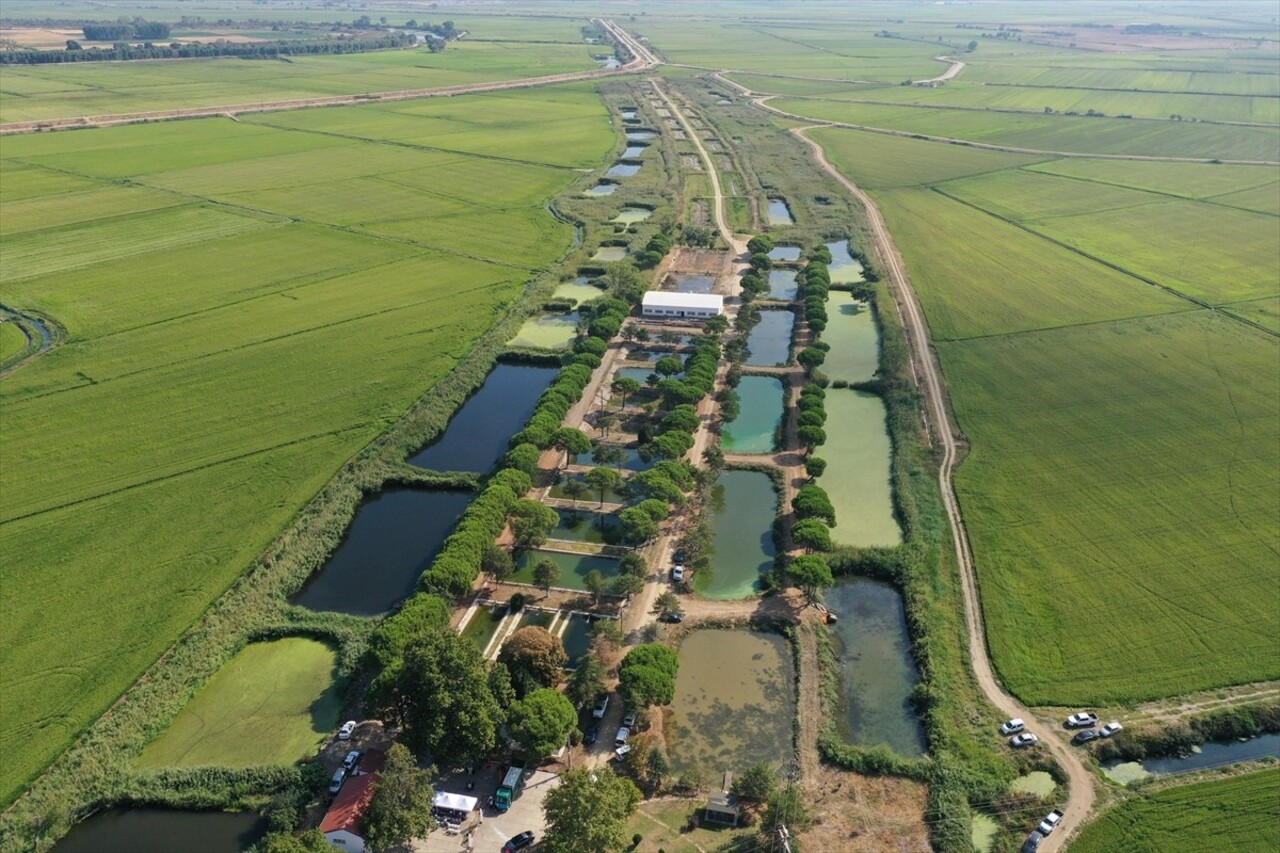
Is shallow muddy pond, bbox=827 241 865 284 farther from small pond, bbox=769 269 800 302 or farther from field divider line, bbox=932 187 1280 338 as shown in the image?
field divider line, bbox=932 187 1280 338

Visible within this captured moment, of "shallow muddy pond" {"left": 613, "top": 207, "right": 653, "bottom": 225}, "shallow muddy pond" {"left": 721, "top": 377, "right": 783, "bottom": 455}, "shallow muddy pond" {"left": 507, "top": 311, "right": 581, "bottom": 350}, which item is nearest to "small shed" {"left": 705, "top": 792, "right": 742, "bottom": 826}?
"shallow muddy pond" {"left": 721, "top": 377, "right": 783, "bottom": 455}

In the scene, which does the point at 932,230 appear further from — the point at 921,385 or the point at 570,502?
the point at 570,502

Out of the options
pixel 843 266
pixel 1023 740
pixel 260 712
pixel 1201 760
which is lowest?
pixel 260 712

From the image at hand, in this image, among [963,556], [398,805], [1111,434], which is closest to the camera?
[398,805]

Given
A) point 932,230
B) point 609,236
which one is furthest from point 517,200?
point 932,230

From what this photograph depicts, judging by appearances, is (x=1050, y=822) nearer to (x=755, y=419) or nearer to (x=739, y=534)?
(x=739, y=534)

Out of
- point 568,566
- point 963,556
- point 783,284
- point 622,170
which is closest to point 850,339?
point 783,284
